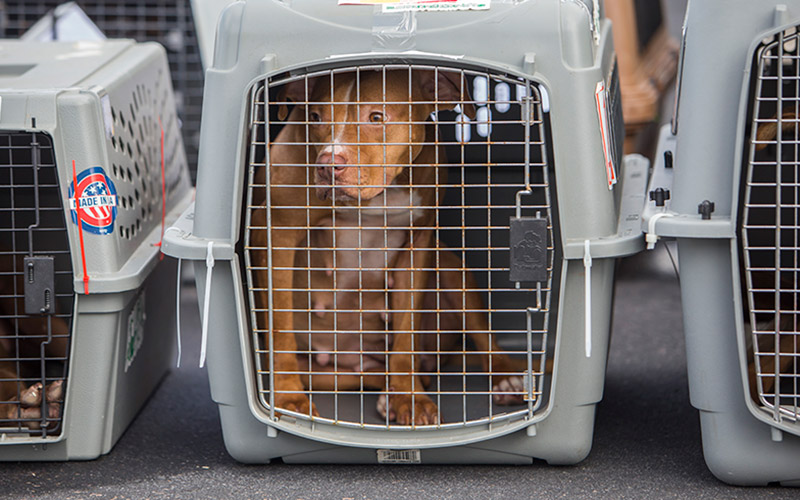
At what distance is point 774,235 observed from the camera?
1.82 meters

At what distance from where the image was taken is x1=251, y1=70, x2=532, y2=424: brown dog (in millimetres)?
1708

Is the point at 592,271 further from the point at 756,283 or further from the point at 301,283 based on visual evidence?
the point at 301,283

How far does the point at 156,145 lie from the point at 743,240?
1283 millimetres

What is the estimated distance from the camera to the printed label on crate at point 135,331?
1.85 m

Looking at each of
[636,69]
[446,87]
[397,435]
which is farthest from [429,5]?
[636,69]

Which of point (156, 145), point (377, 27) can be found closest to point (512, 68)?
point (377, 27)

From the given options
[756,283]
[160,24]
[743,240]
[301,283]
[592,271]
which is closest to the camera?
[743,240]

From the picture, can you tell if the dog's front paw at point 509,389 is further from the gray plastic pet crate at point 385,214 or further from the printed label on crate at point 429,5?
the printed label on crate at point 429,5

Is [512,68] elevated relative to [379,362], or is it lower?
elevated

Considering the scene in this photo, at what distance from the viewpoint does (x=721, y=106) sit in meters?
1.48

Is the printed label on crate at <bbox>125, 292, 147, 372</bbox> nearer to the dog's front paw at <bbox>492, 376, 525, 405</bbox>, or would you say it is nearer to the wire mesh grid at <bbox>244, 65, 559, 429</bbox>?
the wire mesh grid at <bbox>244, 65, 559, 429</bbox>

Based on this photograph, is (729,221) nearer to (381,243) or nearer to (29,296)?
(381,243)

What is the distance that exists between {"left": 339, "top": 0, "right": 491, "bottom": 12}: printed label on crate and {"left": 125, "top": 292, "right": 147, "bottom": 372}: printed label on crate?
741 millimetres

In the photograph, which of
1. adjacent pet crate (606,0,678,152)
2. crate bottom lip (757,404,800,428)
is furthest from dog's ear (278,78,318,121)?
adjacent pet crate (606,0,678,152)
